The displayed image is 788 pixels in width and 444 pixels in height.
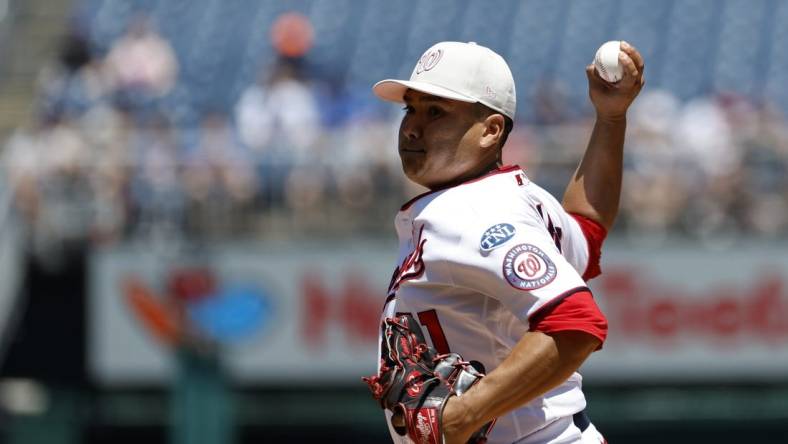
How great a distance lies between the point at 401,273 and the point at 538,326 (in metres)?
0.41

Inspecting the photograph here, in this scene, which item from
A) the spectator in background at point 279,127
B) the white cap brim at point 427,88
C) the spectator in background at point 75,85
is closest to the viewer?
the white cap brim at point 427,88

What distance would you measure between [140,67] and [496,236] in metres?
9.13

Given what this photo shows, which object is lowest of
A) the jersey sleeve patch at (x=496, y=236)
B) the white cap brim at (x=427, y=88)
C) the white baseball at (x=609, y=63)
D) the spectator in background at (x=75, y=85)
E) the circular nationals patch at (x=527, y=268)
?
the circular nationals patch at (x=527, y=268)

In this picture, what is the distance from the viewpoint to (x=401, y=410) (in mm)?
3217

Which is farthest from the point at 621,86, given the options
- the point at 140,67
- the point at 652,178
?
the point at 140,67

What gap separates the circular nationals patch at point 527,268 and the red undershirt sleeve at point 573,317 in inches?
2.3

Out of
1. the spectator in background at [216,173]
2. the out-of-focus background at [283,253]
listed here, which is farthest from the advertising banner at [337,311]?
the spectator in background at [216,173]

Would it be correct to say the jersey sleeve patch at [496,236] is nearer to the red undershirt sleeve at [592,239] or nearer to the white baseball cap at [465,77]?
the white baseball cap at [465,77]

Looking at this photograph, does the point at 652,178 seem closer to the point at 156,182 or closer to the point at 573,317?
the point at 156,182

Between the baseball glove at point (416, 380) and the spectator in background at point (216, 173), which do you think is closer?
the baseball glove at point (416, 380)

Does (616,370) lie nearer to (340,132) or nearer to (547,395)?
(340,132)

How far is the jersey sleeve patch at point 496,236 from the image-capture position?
317 cm

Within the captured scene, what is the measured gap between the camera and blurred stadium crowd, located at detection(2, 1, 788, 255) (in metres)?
11.0

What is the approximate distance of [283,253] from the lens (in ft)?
39.4
